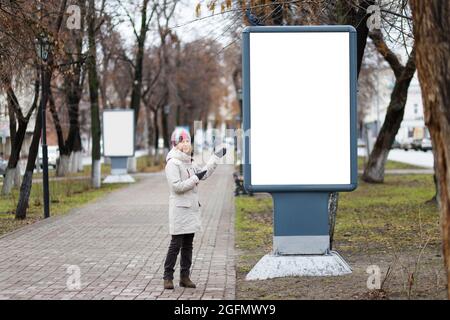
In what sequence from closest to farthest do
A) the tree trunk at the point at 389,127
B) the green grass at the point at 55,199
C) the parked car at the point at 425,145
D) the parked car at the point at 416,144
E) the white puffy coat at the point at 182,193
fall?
1. the white puffy coat at the point at 182,193
2. the green grass at the point at 55,199
3. the tree trunk at the point at 389,127
4. the parked car at the point at 425,145
5. the parked car at the point at 416,144

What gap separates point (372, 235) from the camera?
525 inches

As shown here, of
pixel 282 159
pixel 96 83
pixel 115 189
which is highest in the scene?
pixel 96 83

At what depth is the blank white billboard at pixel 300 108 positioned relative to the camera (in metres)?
8.85

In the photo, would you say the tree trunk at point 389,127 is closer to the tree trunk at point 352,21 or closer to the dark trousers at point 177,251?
the tree trunk at point 352,21

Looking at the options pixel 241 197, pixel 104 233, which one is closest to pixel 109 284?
pixel 104 233

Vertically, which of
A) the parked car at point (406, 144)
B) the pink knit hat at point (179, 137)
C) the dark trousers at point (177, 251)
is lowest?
the parked car at point (406, 144)

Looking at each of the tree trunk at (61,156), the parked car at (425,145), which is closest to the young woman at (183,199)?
the tree trunk at (61,156)

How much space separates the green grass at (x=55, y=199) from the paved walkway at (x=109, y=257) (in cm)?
63

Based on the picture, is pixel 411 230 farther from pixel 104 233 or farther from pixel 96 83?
pixel 96 83

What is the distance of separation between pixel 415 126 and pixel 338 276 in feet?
311

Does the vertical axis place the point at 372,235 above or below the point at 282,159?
below

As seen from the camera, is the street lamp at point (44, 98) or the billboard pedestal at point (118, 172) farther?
the billboard pedestal at point (118, 172)

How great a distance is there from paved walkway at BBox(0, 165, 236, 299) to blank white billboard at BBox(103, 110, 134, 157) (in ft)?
46.1

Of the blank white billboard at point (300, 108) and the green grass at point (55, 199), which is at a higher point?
the blank white billboard at point (300, 108)
